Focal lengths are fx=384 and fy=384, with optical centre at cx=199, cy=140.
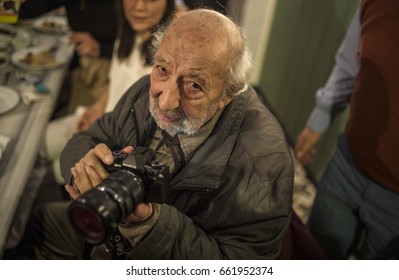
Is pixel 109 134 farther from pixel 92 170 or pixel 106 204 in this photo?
pixel 106 204

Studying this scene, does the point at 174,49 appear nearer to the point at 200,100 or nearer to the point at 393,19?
the point at 200,100

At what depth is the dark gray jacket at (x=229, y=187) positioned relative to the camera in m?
0.84

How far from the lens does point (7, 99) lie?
4.08ft

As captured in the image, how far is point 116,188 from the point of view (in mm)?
659

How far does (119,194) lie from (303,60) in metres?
1.39

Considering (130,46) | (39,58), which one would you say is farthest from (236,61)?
(39,58)

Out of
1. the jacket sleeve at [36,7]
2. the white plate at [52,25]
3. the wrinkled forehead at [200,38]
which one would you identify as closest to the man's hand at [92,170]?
the wrinkled forehead at [200,38]

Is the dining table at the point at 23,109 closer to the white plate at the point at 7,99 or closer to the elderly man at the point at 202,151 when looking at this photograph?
the white plate at the point at 7,99

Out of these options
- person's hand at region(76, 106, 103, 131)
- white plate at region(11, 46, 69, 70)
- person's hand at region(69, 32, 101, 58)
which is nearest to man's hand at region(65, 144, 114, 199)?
person's hand at region(76, 106, 103, 131)

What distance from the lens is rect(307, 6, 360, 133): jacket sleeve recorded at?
113cm

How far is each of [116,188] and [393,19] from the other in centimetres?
79

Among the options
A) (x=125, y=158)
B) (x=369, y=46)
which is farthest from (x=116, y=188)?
(x=369, y=46)

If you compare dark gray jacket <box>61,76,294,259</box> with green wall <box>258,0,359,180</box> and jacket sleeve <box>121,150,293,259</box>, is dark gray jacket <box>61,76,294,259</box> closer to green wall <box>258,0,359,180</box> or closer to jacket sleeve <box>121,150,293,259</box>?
jacket sleeve <box>121,150,293,259</box>

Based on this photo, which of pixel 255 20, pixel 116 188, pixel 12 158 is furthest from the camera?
pixel 12 158
